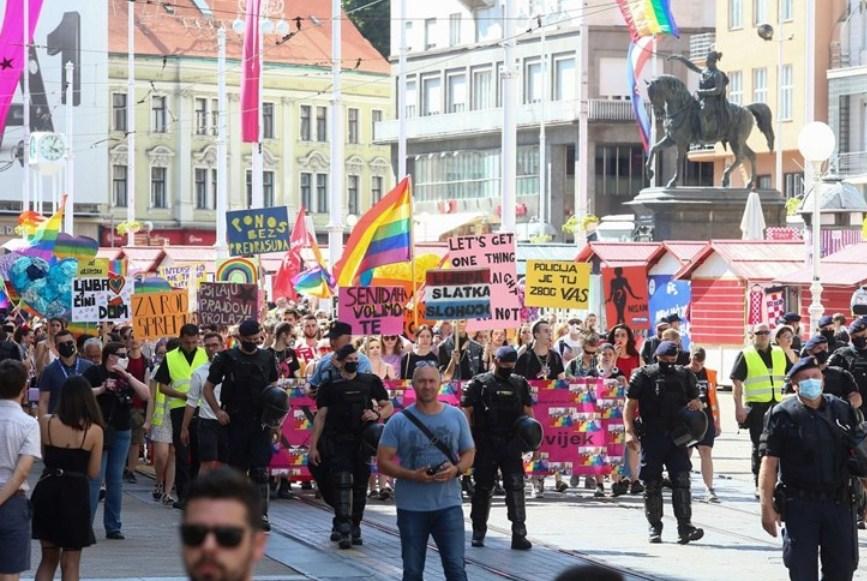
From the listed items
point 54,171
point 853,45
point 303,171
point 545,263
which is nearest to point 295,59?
point 303,171

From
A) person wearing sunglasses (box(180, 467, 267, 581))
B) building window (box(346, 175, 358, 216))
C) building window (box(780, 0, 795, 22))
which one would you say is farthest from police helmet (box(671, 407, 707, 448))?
building window (box(346, 175, 358, 216))

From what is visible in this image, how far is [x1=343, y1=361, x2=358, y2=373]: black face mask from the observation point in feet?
50.2

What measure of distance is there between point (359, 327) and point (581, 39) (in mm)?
60458

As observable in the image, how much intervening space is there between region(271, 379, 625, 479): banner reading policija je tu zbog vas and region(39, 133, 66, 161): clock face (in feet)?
159

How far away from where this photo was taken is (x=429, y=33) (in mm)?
90875

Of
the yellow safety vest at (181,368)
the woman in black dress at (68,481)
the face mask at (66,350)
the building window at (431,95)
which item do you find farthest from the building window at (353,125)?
the woman in black dress at (68,481)

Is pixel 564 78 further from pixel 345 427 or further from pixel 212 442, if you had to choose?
pixel 345 427

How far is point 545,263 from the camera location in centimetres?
2406

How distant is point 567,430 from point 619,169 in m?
62.1

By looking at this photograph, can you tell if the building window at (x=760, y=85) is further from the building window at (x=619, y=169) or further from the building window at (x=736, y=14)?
the building window at (x=619, y=169)

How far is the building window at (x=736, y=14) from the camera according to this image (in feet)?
231

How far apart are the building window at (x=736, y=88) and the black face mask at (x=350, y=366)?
56556 mm

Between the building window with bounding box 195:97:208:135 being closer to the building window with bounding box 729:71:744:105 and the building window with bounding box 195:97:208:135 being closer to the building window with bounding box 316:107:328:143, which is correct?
the building window with bounding box 316:107:328:143

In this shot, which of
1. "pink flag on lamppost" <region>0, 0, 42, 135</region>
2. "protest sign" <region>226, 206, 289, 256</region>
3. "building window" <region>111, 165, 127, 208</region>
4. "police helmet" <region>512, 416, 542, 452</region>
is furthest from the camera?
"building window" <region>111, 165, 127, 208</region>
